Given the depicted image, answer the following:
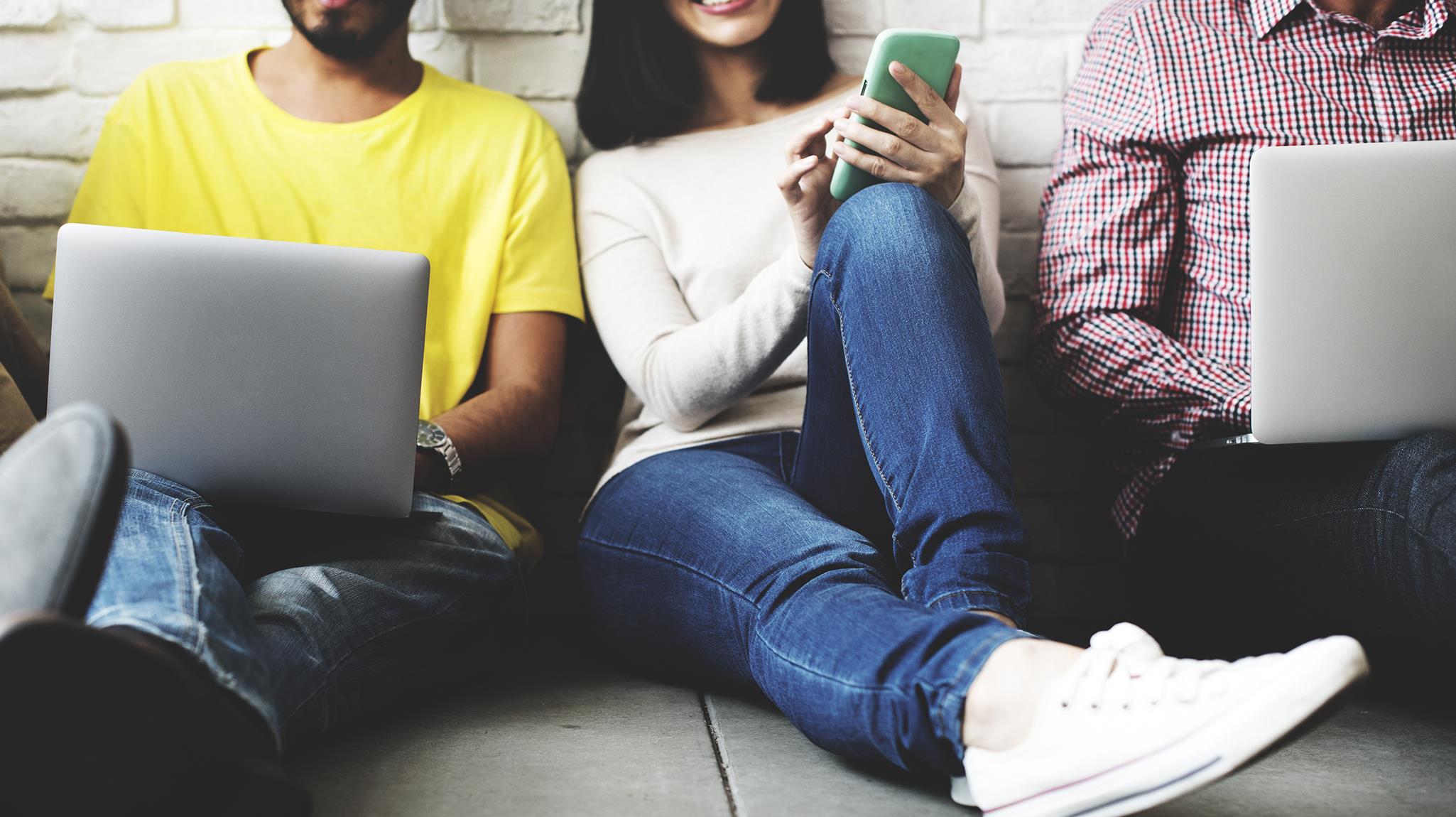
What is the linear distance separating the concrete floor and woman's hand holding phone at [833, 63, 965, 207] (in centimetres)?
57

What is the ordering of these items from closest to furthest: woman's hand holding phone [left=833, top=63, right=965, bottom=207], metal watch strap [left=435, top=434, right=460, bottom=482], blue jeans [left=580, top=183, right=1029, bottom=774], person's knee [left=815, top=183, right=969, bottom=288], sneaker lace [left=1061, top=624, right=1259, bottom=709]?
sneaker lace [left=1061, top=624, right=1259, bottom=709]
blue jeans [left=580, top=183, right=1029, bottom=774]
person's knee [left=815, top=183, right=969, bottom=288]
woman's hand holding phone [left=833, top=63, right=965, bottom=207]
metal watch strap [left=435, top=434, right=460, bottom=482]

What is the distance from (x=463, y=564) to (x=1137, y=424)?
831 millimetres

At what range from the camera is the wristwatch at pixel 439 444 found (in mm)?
1208

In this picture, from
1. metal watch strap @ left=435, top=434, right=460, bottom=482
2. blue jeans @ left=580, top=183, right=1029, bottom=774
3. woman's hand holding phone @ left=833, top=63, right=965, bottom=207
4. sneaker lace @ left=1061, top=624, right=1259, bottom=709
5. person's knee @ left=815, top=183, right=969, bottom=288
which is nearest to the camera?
sneaker lace @ left=1061, top=624, right=1259, bottom=709

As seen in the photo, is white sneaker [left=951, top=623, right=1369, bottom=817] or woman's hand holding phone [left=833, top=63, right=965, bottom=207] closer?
white sneaker [left=951, top=623, right=1369, bottom=817]

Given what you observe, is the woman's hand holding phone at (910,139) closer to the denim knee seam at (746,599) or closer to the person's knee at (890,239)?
the person's knee at (890,239)

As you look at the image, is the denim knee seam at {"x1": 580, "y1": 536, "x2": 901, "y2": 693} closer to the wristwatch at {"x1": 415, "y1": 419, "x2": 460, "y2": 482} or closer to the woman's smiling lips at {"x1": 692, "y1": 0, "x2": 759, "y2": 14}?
the wristwatch at {"x1": 415, "y1": 419, "x2": 460, "y2": 482}

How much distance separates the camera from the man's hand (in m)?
1.29

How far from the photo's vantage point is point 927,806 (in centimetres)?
86

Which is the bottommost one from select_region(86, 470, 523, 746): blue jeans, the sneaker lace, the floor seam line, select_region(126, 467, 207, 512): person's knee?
the floor seam line

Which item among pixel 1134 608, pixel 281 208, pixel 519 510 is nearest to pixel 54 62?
pixel 281 208

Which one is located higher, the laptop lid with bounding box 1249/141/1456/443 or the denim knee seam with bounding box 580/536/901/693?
the laptop lid with bounding box 1249/141/1456/443

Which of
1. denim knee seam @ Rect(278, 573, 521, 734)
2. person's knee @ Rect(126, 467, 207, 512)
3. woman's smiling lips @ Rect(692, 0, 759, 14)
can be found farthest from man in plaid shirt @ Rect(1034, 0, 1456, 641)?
person's knee @ Rect(126, 467, 207, 512)

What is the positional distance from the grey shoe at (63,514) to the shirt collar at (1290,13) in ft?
4.60
